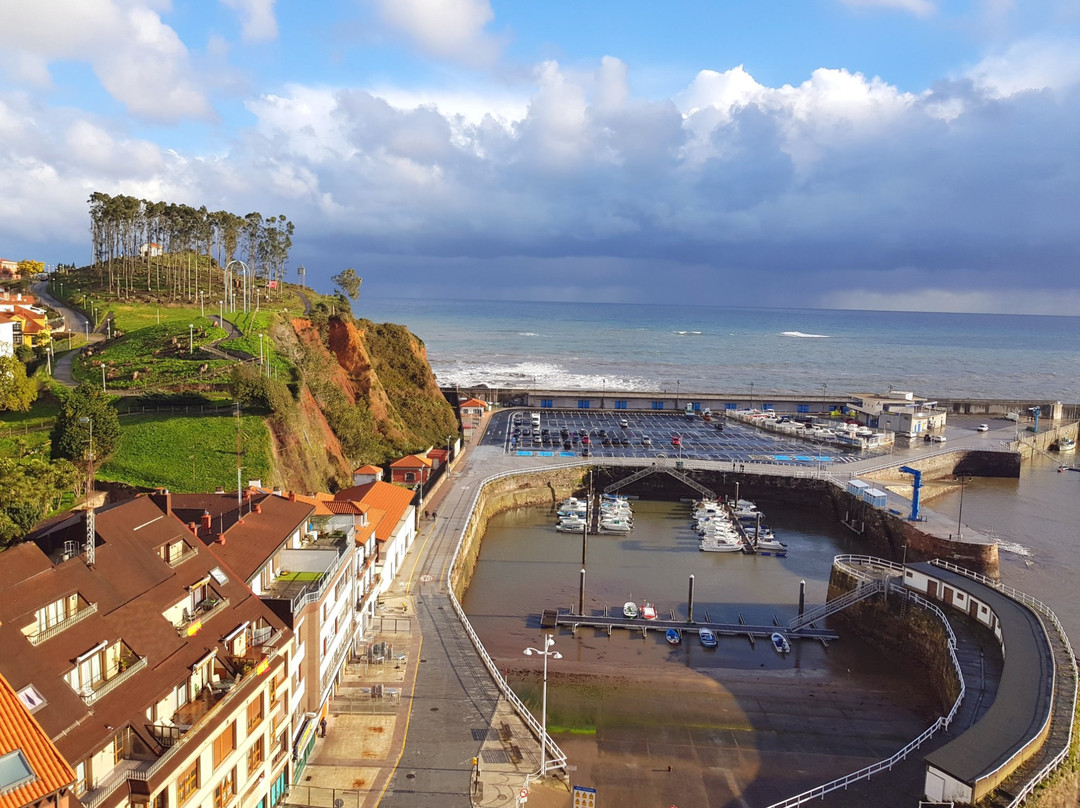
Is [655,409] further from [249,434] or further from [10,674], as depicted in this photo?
[10,674]

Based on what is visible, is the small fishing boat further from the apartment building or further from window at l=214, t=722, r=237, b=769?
window at l=214, t=722, r=237, b=769

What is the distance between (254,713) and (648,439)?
71.0 m

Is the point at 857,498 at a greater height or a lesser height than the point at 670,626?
greater

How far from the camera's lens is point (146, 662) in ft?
61.8

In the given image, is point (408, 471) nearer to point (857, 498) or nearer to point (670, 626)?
point (670, 626)

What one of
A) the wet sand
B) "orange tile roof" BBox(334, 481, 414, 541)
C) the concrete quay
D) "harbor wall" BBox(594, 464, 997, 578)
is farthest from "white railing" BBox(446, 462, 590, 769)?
"harbor wall" BBox(594, 464, 997, 578)

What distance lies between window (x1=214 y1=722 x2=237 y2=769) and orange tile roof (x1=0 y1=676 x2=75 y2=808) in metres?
5.23

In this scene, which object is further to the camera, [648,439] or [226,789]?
[648,439]

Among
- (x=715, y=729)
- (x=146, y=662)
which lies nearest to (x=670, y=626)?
(x=715, y=729)

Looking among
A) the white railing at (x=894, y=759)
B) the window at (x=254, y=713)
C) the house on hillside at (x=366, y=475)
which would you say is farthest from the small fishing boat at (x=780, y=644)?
the house on hillside at (x=366, y=475)

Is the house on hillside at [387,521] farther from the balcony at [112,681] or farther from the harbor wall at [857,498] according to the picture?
the harbor wall at [857,498]

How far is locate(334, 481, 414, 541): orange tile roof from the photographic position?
41.2 meters

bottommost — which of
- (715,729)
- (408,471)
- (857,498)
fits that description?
(715,729)

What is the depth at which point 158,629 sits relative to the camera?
20.0 metres
